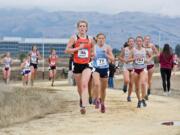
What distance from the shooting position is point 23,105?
17.5 m

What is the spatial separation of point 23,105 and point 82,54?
98.1 inches

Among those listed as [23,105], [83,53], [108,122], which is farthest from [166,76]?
[108,122]

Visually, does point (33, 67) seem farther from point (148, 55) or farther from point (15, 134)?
point (15, 134)

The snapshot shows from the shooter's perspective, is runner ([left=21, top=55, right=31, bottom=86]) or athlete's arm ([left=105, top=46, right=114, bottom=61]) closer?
athlete's arm ([left=105, top=46, right=114, bottom=61])

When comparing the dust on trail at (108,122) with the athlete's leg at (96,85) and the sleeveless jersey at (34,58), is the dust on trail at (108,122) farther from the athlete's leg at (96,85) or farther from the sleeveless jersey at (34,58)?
the sleeveless jersey at (34,58)

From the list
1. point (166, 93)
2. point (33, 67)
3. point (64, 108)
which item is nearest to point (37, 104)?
point (64, 108)

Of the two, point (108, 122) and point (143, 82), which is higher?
point (143, 82)

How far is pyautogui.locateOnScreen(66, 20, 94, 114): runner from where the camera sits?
15.9 metres

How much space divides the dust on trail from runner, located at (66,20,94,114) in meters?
0.62

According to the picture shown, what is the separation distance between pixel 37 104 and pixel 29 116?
2.36m

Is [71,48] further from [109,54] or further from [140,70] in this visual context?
[140,70]

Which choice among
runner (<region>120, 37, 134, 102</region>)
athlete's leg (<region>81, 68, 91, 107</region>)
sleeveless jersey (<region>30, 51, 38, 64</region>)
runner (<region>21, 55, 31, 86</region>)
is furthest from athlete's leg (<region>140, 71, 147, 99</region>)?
runner (<region>21, 55, 31, 86</region>)

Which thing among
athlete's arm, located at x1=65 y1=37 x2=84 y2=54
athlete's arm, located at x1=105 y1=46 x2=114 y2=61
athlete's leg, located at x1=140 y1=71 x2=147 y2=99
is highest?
athlete's arm, located at x1=65 y1=37 x2=84 y2=54

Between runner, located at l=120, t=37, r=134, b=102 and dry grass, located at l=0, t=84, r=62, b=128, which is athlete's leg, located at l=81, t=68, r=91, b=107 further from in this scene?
runner, located at l=120, t=37, r=134, b=102
